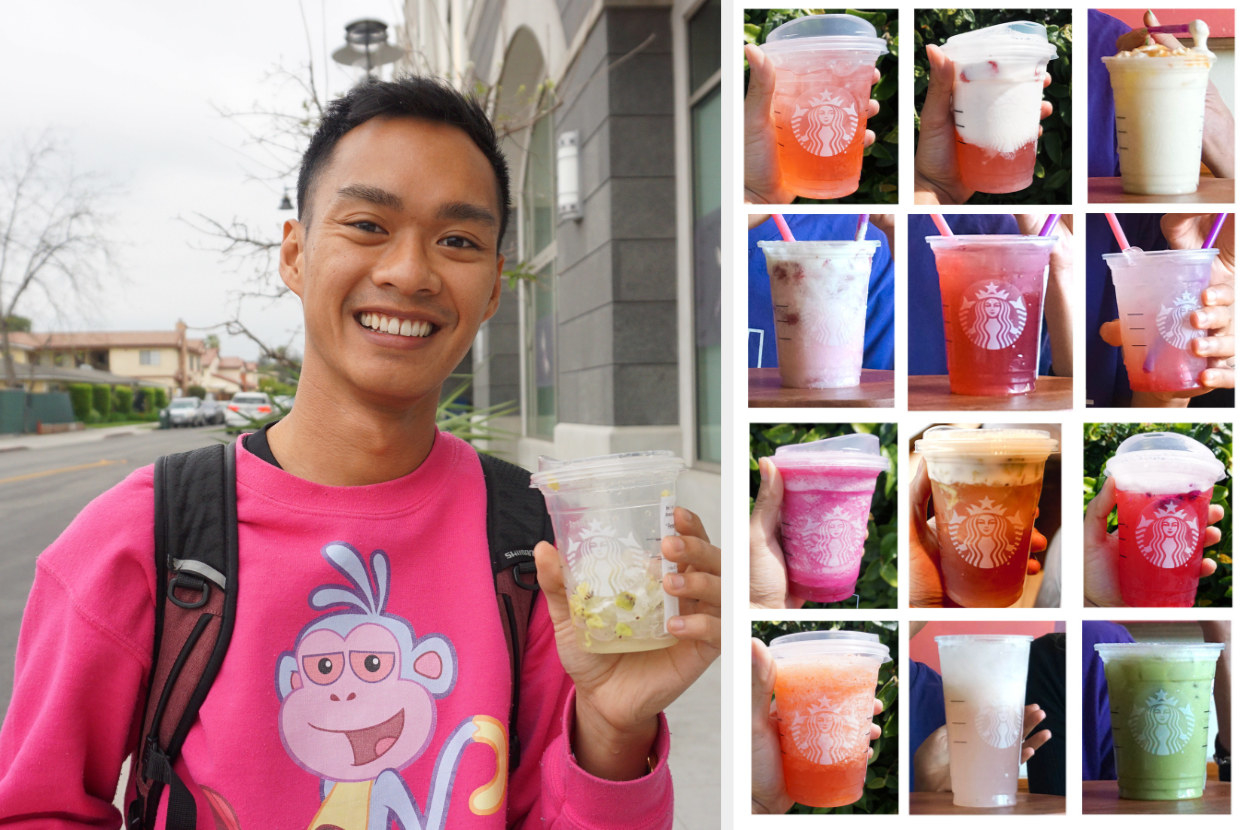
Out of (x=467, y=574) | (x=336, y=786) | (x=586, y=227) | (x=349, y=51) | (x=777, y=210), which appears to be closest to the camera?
(x=777, y=210)

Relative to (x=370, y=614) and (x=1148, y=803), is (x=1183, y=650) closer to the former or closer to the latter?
(x=1148, y=803)

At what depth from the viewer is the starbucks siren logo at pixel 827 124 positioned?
113 centimetres

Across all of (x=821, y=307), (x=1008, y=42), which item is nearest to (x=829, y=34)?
(x=1008, y=42)

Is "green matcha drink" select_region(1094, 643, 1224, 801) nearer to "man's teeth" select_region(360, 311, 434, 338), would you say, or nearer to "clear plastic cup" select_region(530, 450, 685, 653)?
"clear plastic cup" select_region(530, 450, 685, 653)

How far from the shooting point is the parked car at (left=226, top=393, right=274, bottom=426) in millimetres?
4762

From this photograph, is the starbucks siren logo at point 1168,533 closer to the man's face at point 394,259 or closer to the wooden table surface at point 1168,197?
the wooden table surface at point 1168,197

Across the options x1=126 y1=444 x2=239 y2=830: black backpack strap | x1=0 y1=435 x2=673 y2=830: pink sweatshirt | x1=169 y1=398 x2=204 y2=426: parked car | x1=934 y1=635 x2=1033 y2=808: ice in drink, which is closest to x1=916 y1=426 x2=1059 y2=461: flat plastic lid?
x1=934 y1=635 x2=1033 y2=808: ice in drink

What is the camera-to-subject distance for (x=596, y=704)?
4.38 feet

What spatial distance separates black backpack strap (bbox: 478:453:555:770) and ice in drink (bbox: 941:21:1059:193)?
2.57 ft

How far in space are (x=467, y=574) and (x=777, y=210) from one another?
0.70m

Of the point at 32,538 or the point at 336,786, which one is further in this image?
the point at 32,538

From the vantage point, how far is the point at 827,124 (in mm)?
1137

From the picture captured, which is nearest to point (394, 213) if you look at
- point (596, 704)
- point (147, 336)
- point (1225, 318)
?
point (596, 704)

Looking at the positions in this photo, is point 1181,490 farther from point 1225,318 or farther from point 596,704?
point 596,704
